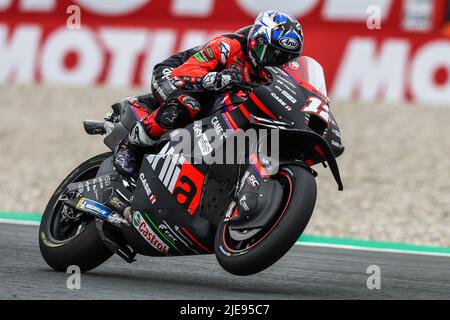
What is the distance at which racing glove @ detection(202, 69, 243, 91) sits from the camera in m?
5.76

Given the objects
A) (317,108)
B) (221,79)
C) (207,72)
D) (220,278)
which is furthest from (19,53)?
(317,108)

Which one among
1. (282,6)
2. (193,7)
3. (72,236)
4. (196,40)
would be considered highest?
(72,236)

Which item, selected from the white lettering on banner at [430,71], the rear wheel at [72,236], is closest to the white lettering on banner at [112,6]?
the white lettering on banner at [430,71]

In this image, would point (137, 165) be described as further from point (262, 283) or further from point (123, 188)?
point (262, 283)

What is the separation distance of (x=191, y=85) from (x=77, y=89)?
1366 cm

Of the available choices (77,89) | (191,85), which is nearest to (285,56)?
(191,85)

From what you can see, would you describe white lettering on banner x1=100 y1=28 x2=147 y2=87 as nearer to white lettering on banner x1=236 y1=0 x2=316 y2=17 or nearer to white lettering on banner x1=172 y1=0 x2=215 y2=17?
white lettering on banner x1=172 y1=0 x2=215 y2=17

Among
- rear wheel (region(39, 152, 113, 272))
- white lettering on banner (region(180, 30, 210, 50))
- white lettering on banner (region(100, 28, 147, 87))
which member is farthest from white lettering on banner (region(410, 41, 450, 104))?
rear wheel (region(39, 152, 113, 272))

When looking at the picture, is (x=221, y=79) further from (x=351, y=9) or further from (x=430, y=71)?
(x=351, y=9)

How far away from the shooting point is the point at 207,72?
596 centimetres

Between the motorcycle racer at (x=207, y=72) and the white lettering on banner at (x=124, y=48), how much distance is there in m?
11.4

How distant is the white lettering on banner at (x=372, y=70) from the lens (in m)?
16.1

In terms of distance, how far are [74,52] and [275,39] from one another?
12.6 metres

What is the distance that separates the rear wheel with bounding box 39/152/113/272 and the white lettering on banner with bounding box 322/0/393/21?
10121 mm
